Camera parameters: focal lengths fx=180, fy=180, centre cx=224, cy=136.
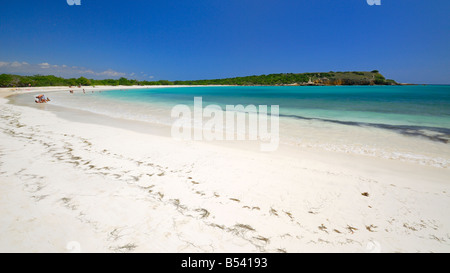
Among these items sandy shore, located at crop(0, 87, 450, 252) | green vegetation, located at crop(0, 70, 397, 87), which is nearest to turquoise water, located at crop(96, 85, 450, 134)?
sandy shore, located at crop(0, 87, 450, 252)

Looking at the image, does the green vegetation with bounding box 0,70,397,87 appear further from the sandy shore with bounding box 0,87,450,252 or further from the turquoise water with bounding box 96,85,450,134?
the sandy shore with bounding box 0,87,450,252

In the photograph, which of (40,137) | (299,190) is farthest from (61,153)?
(299,190)

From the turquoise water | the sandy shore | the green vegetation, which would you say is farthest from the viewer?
the green vegetation

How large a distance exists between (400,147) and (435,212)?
15.9 feet

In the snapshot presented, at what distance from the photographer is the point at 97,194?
133 inches

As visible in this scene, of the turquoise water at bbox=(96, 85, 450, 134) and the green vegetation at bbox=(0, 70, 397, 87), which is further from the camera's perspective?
the green vegetation at bbox=(0, 70, 397, 87)

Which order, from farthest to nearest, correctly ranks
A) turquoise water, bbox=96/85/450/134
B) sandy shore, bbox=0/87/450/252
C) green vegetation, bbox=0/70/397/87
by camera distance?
green vegetation, bbox=0/70/397/87 → turquoise water, bbox=96/85/450/134 → sandy shore, bbox=0/87/450/252

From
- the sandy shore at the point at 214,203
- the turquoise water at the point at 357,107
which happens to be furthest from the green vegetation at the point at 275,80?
the sandy shore at the point at 214,203

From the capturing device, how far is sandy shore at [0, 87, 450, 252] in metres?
2.47

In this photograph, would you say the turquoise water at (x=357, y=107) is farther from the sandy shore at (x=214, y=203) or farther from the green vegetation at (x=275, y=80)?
the green vegetation at (x=275, y=80)

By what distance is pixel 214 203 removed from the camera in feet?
10.8

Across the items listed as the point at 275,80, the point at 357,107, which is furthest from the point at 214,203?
the point at 275,80

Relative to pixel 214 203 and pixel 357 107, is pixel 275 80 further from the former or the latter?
pixel 214 203
